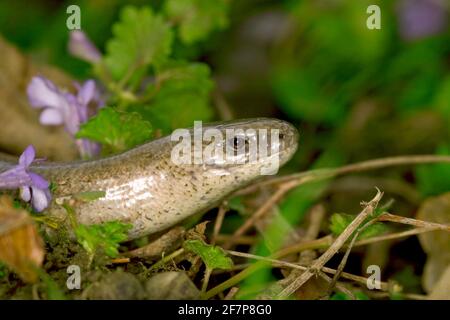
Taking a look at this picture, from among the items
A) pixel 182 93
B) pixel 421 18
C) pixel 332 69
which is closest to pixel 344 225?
pixel 182 93

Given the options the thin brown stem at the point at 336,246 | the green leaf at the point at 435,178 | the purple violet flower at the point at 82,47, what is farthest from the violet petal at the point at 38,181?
the green leaf at the point at 435,178

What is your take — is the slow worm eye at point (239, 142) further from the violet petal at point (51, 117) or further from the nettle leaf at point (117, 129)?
the violet petal at point (51, 117)

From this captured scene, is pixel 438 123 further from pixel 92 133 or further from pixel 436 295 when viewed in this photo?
pixel 92 133

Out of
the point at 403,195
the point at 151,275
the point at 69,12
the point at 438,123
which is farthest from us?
the point at 69,12

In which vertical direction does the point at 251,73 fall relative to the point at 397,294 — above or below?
above

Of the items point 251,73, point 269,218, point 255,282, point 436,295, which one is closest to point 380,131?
point 251,73

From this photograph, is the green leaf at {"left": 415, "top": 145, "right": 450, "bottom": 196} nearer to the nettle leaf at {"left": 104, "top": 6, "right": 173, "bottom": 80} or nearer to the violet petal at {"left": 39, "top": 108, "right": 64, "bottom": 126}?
the nettle leaf at {"left": 104, "top": 6, "right": 173, "bottom": 80}

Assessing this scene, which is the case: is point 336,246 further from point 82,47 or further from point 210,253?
point 82,47
